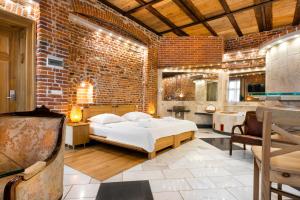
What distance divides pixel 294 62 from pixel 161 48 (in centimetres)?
414

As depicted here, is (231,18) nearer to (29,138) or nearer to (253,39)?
(253,39)

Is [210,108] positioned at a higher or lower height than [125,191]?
higher

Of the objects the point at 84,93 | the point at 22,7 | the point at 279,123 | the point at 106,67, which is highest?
the point at 22,7

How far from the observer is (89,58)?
189 inches

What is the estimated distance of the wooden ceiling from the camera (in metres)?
4.51

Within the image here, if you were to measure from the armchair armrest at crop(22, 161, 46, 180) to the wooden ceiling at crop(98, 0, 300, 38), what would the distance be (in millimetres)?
4354

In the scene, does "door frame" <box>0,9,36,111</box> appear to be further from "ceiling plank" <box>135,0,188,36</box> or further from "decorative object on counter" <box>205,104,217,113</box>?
"decorative object on counter" <box>205,104,217,113</box>

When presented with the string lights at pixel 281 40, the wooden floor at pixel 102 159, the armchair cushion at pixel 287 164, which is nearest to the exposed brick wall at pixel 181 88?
the string lights at pixel 281 40

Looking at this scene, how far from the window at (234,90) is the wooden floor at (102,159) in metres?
4.82

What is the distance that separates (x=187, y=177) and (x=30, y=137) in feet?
7.25

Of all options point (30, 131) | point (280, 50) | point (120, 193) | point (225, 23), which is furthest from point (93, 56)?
point (280, 50)

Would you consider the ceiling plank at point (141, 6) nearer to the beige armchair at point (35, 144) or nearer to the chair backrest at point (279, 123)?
the beige armchair at point (35, 144)

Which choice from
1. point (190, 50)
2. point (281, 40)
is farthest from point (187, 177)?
point (190, 50)

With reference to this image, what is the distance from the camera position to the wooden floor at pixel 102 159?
9.70ft
